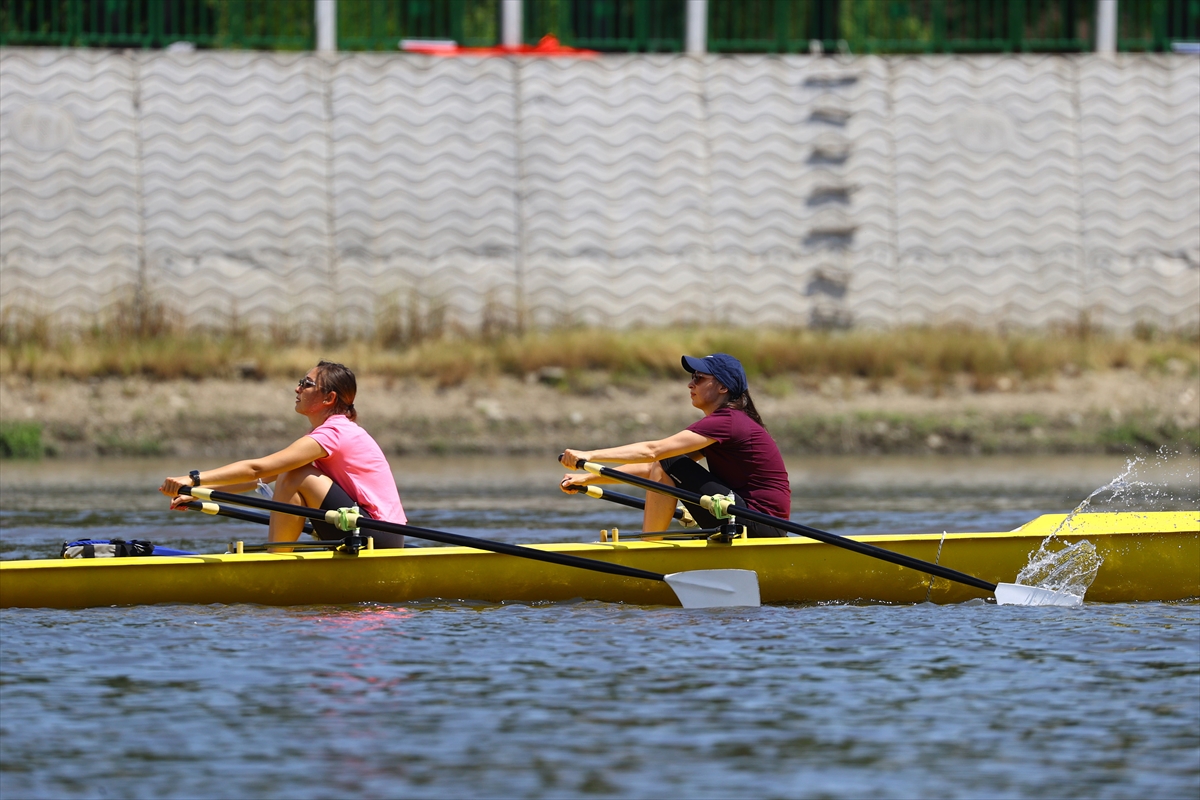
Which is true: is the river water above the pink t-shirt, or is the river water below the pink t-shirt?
below

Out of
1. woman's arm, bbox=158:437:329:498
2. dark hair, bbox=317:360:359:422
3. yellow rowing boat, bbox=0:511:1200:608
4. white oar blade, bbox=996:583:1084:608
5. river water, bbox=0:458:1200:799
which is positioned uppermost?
dark hair, bbox=317:360:359:422

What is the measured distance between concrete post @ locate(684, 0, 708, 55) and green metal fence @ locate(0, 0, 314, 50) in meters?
4.33

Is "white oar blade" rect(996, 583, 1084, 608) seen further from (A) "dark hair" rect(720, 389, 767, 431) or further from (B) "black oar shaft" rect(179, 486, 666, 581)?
(B) "black oar shaft" rect(179, 486, 666, 581)

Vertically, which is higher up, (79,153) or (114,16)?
(114,16)

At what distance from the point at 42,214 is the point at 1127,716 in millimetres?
15540

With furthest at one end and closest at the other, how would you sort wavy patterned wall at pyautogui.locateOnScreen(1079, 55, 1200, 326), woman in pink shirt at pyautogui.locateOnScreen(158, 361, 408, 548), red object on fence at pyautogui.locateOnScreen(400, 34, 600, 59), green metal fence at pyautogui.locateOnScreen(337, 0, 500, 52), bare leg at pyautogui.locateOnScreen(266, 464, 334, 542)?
green metal fence at pyautogui.locateOnScreen(337, 0, 500, 52) < wavy patterned wall at pyautogui.locateOnScreen(1079, 55, 1200, 326) < red object on fence at pyautogui.locateOnScreen(400, 34, 600, 59) < bare leg at pyautogui.locateOnScreen(266, 464, 334, 542) < woman in pink shirt at pyautogui.locateOnScreen(158, 361, 408, 548)

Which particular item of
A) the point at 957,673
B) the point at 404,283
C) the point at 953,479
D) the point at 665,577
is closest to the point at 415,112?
the point at 404,283

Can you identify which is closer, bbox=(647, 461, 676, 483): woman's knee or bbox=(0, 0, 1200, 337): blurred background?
bbox=(647, 461, 676, 483): woman's knee

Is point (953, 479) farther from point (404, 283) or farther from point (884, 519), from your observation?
point (404, 283)

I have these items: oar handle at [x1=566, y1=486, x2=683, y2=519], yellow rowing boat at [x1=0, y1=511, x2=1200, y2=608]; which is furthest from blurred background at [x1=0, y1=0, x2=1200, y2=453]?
yellow rowing boat at [x1=0, y1=511, x2=1200, y2=608]

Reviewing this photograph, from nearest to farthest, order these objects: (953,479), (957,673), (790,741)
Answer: (790,741) < (957,673) < (953,479)

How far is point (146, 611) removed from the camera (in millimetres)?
8398

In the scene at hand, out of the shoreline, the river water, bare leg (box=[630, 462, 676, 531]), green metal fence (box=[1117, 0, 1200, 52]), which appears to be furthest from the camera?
green metal fence (box=[1117, 0, 1200, 52])

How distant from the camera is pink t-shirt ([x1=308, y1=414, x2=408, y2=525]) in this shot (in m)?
8.55
